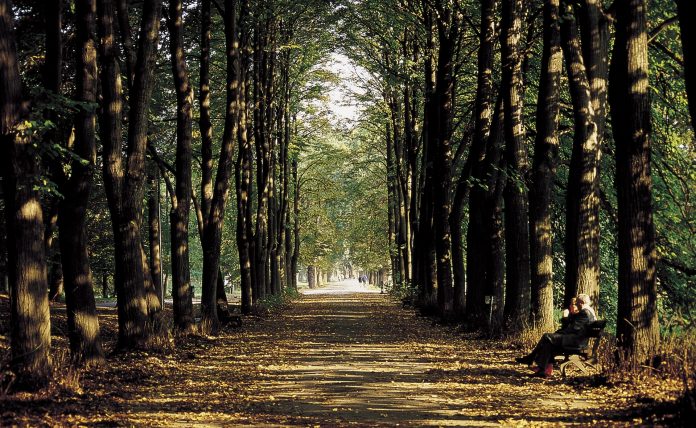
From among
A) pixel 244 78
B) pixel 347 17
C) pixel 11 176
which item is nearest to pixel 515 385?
pixel 11 176

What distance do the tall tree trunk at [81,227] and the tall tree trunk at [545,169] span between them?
861 centimetres

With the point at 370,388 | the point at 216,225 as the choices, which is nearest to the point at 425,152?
the point at 216,225

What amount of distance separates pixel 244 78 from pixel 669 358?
20.6m

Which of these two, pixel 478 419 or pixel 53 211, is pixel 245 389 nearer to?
pixel 478 419

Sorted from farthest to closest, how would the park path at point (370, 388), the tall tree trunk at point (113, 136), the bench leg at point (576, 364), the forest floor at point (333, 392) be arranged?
the tall tree trunk at point (113, 136)
the bench leg at point (576, 364)
the park path at point (370, 388)
the forest floor at point (333, 392)

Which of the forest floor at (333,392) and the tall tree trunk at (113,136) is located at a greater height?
the tall tree trunk at (113,136)

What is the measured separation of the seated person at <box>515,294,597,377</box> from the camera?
38.2 ft

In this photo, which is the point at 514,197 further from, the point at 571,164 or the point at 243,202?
the point at 243,202

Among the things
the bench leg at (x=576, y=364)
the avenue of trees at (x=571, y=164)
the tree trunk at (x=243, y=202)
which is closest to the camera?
the avenue of trees at (x=571, y=164)

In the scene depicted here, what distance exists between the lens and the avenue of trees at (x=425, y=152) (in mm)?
10750

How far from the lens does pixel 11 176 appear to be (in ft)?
32.3

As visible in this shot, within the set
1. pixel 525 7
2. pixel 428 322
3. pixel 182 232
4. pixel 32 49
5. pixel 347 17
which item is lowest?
pixel 428 322

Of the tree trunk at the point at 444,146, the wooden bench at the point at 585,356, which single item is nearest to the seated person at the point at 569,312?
the wooden bench at the point at 585,356

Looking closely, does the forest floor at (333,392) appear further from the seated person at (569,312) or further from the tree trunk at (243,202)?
the tree trunk at (243,202)
